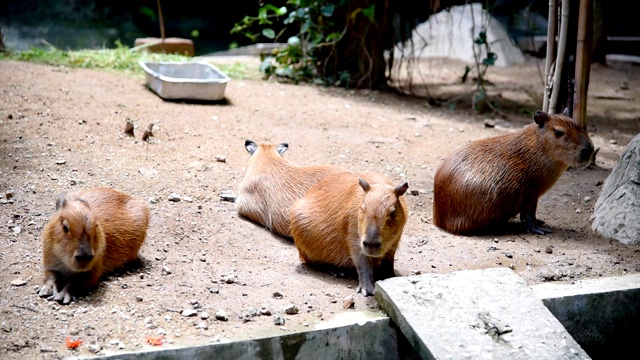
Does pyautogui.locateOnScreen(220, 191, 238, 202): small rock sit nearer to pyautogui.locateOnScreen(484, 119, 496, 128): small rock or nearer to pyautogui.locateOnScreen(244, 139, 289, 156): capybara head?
pyautogui.locateOnScreen(244, 139, 289, 156): capybara head

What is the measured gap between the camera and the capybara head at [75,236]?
3.71m

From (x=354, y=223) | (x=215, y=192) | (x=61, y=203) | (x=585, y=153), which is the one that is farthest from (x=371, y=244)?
(x=585, y=153)

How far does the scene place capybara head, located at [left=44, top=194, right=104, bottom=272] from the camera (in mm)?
3713

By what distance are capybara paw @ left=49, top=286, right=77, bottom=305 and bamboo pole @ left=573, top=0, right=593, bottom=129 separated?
15.2ft

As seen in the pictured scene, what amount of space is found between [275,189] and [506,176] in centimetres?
164

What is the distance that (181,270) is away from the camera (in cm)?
425

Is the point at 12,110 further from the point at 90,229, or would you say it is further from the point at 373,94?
the point at 373,94

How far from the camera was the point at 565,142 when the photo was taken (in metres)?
5.21

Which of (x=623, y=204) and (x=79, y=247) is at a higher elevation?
(x=79, y=247)

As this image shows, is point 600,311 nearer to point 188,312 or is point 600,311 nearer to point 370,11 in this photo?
point 188,312

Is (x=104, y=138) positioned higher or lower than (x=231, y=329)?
higher

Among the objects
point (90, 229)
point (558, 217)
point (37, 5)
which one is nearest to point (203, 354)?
point (90, 229)

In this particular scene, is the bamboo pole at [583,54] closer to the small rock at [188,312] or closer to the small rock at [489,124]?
the small rock at [489,124]

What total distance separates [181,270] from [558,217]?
2986mm
